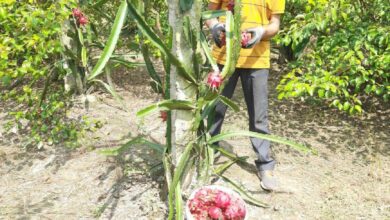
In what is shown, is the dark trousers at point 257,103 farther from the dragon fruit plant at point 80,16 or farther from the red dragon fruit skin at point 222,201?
the dragon fruit plant at point 80,16

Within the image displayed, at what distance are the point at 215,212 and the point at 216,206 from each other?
4cm

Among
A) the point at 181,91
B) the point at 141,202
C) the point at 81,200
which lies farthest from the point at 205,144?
the point at 81,200

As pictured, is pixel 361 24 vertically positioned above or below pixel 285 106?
above

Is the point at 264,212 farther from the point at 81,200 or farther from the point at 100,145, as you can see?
the point at 100,145

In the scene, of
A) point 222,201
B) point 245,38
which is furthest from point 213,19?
point 222,201

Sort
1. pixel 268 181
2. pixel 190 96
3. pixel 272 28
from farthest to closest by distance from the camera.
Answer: pixel 268 181, pixel 272 28, pixel 190 96

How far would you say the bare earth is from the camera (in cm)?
290

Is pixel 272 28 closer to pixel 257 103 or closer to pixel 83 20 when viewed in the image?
pixel 257 103

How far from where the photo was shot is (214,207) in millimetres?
2270

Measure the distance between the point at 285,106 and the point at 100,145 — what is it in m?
2.15

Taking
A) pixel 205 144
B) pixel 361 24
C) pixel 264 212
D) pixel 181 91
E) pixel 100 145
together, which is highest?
pixel 361 24

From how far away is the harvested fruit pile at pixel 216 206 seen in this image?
2254 millimetres

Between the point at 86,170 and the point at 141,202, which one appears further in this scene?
the point at 86,170

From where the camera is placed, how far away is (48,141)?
12.3 ft
